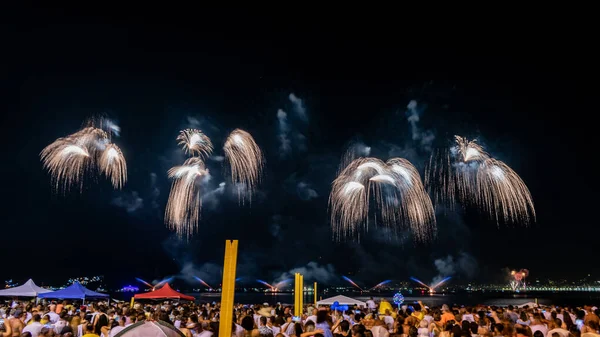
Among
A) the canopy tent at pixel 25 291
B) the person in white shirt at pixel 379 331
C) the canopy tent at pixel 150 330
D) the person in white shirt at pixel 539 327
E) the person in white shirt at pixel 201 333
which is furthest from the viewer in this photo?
the canopy tent at pixel 25 291

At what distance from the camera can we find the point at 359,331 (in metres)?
7.70

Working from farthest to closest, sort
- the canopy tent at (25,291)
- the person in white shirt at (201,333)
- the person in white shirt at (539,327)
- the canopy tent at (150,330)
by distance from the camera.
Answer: the canopy tent at (25,291), the person in white shirt at (539,327), the person in white shirt at (201,333), the canopy tent at (150,330)

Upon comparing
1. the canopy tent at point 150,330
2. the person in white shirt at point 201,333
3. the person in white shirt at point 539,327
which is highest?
the canopy tent at point 150,330

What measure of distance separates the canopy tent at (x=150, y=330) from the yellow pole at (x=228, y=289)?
4353 millimetres

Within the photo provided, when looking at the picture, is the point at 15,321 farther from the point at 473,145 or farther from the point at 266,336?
the point at 473,145

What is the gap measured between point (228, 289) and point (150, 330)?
15.1 feet

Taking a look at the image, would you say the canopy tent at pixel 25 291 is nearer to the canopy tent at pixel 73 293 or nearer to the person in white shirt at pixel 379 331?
the canopy tent at pixel 73 293

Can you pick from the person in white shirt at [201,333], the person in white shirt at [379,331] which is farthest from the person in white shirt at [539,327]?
the person in white shirt at [201,333]

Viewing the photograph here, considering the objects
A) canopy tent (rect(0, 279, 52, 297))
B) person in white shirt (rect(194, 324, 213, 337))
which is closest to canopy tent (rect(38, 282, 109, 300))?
canopy tent (rect(0, 279, 52, 297))

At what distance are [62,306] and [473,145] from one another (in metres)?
21.1

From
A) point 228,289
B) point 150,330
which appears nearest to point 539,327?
point 228,289

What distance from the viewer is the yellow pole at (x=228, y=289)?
7668 mm

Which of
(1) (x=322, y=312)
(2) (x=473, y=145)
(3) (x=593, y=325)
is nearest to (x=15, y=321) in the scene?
(1) (x=322, y=312)

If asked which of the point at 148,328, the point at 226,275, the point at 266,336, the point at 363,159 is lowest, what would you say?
the point at 266,336
